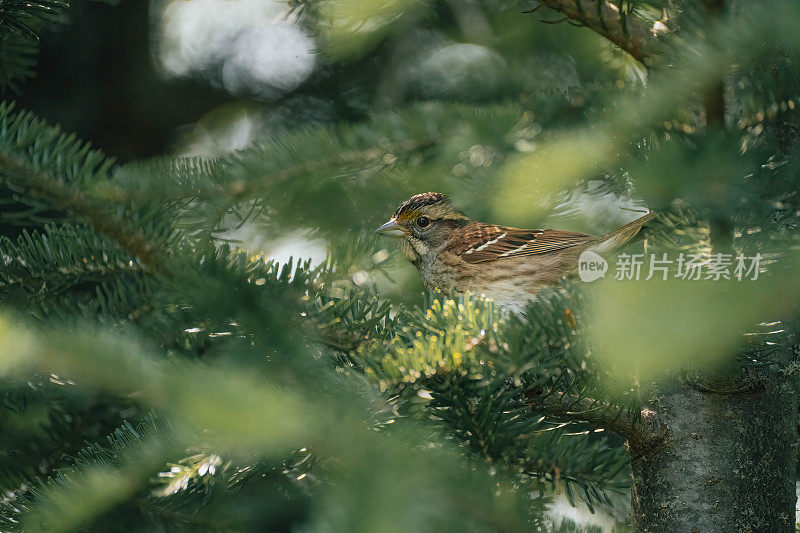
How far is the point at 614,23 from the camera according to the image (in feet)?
6.41

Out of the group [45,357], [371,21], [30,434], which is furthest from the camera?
[30,434]

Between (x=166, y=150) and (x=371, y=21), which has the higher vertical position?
(x=371, y=21)

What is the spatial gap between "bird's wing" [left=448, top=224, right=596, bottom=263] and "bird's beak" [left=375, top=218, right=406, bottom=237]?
191 millimetres

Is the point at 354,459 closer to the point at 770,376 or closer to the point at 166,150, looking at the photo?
the point at 770,376

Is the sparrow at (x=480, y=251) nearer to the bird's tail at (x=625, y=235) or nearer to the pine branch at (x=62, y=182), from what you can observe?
the bird's tail at (x=625, y=235)

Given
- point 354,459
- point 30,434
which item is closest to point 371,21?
point 354,459

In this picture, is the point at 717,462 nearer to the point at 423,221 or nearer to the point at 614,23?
the point at 614,23

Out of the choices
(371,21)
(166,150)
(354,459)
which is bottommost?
(166,150)

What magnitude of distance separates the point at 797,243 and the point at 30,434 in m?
2.11

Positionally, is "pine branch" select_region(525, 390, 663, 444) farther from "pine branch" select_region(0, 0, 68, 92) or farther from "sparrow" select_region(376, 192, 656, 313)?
"pine branch" select_region(0, 0, 68, 92)

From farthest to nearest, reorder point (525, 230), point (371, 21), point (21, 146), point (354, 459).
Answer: point (525, 230) → point (371, 21) → point (21, 146) → point (354, 459)

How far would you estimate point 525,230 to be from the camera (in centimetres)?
280

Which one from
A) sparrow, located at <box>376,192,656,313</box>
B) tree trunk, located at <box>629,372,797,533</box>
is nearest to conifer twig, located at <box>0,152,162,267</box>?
sparrow, located at <box>376,192,656,313</box>

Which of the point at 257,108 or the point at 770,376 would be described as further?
the point at 257,108
